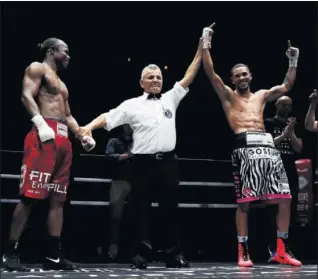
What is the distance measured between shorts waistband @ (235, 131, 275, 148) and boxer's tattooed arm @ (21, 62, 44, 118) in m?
1.43

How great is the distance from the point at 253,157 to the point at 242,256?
0.67 m

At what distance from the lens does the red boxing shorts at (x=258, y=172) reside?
4.09 meters

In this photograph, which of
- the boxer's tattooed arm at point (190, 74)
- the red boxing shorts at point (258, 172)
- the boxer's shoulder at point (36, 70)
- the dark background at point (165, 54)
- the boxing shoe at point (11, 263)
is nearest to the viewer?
the boxing shoe at point (11, 263)

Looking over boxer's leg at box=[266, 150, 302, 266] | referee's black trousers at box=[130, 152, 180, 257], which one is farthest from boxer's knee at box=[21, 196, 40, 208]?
boxer's leg at box=[266, 150, 302, 266]

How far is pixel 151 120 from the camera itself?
3799mm

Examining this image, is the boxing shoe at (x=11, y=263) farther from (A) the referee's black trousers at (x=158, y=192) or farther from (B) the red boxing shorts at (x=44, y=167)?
(A) the referee's black trousers at (x=158, y=192)

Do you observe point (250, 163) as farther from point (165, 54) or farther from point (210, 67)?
point (165, 54)

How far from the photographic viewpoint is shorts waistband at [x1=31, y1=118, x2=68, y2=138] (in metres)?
3.60

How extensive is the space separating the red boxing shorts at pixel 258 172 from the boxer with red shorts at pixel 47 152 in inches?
44.2

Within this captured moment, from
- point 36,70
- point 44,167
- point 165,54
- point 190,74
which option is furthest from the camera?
point 165,54

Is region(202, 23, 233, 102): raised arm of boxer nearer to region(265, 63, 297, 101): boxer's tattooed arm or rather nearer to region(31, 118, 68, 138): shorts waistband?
region(265, 63, 297, 101): boxer's tattooed arm

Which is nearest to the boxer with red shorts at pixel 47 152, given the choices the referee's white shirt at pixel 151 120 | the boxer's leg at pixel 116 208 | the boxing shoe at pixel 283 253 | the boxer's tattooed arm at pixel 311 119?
the referee's white shirt at pixel 151 120

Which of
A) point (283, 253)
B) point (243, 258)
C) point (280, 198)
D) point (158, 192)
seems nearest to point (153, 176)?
point (158, 192)

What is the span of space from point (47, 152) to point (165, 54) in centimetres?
385
